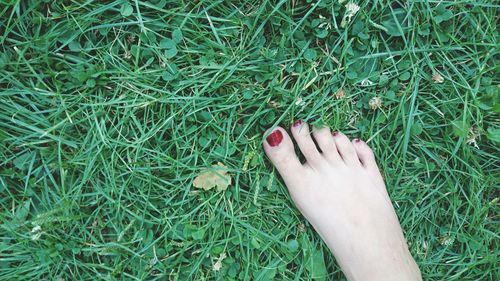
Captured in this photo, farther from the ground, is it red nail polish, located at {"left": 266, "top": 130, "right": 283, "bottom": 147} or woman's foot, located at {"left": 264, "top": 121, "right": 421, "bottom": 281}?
red nail polish, located at {"left": 266, "top": 130, "right": 283, "bottom": 147}

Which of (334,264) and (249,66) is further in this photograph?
(334,264)

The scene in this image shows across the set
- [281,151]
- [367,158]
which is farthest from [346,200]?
[281,151]

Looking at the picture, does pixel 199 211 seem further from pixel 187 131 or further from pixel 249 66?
pixel 249 66

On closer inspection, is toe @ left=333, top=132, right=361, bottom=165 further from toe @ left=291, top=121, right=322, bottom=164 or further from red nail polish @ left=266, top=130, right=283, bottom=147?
red nail polish @ left=266, top=130, right=283, bottom=147

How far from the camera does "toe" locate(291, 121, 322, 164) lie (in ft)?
5.43

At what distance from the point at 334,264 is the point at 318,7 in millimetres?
909

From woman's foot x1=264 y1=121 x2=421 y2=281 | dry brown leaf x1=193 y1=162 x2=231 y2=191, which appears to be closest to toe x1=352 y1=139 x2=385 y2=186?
woman's foot x1=264 y1=121 x2=421 y2=281

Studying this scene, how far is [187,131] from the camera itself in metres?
1.59

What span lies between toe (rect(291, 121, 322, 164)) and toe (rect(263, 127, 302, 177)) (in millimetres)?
32

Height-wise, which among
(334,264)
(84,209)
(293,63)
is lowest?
(334,264)

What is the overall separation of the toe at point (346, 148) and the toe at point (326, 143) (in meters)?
0.02

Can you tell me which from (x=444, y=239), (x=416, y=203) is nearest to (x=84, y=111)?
(x=416, y=203)

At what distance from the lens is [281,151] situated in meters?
1.64

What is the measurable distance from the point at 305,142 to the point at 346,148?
6.0 inches
